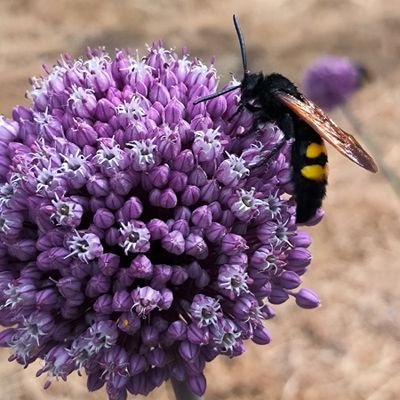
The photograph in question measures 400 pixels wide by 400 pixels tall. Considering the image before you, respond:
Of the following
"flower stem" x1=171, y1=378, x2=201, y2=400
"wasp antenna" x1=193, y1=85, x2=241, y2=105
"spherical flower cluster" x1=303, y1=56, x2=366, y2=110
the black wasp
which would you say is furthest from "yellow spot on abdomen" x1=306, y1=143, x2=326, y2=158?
"spherical flower cluster" x1=303, y1=56, x2=366, y2=110

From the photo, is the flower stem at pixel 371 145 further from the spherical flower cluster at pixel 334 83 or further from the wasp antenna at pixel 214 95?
the wasp antenna at pixel 214 95

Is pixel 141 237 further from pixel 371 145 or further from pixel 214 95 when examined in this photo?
pixel 371 145

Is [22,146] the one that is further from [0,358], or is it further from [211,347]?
[0,358]

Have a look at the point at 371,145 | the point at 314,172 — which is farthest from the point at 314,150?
the point at 371,145

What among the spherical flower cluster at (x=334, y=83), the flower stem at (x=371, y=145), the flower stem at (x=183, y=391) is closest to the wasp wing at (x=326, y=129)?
the flower stem at (x=183, y=391)

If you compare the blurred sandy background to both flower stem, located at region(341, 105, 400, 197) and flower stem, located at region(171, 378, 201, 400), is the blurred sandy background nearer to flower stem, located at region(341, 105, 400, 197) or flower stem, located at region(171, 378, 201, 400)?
flower stem, located at region(341, 105, 400, 197)

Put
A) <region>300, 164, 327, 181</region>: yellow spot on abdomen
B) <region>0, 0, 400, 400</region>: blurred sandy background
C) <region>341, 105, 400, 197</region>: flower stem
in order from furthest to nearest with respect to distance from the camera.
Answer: <region>341, 105, 400, 197</region>: flower stem, <region>0, 0, 400, 400</region>: blurred sandy background, <region>300, 164, 327, 181</region>: yellow spot on abdomen
